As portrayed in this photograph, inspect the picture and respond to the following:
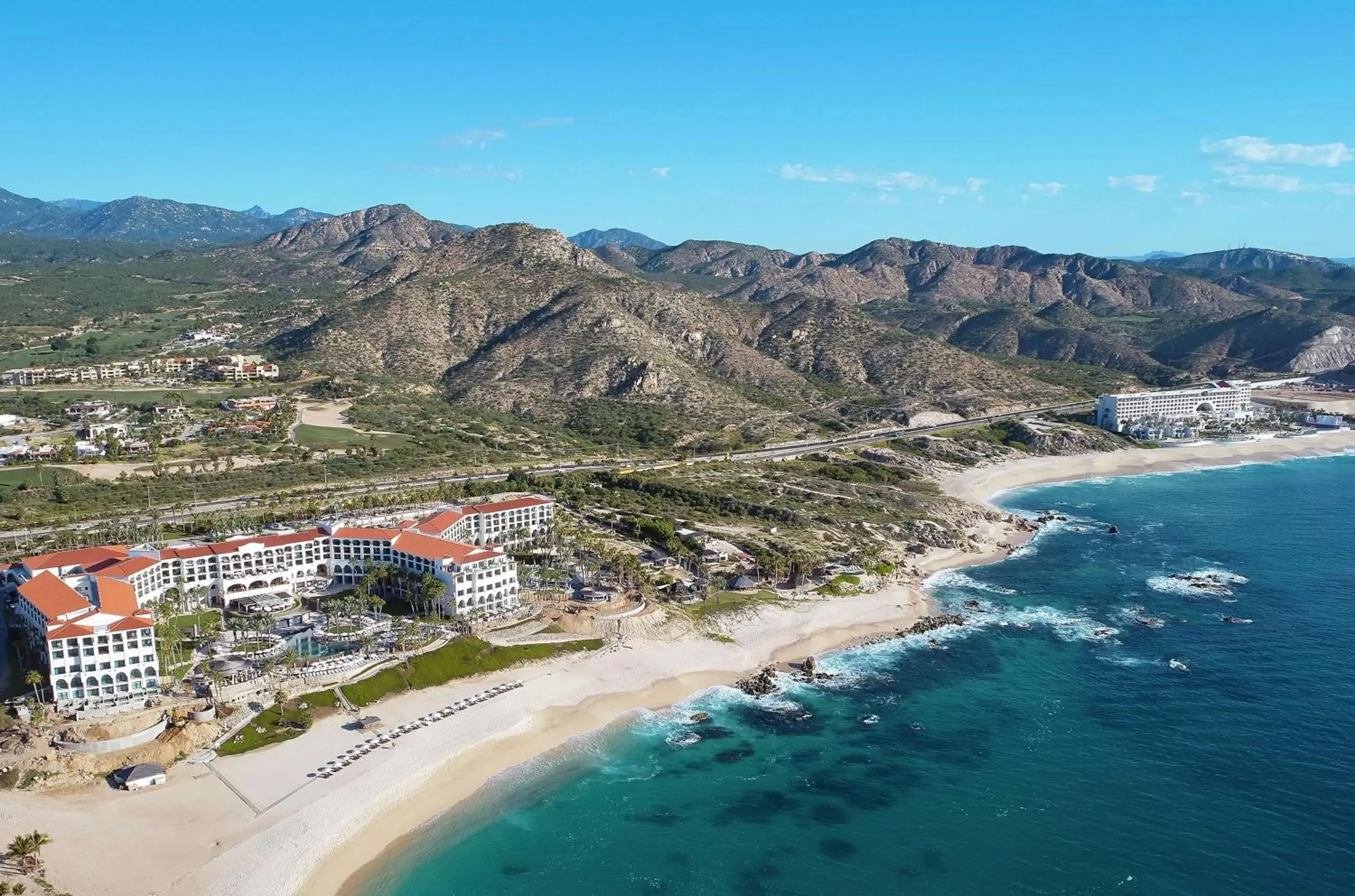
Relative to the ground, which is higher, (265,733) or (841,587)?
(841,587)

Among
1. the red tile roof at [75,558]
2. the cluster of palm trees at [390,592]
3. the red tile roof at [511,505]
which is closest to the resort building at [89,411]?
the red tile roof at [75,558]

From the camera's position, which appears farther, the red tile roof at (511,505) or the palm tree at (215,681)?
the red tile roof at (511,505)

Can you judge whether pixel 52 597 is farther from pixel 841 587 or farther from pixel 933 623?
pixel 933 623

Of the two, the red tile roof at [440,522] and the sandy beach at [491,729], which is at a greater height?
the red tile roof at [440,522]

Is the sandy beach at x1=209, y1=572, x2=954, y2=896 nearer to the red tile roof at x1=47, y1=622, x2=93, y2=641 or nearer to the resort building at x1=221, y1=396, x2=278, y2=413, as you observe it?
the red tile roof at x1=47, y1=622, x2=93, y2=641

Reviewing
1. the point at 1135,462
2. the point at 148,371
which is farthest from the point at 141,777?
the point at 148,371

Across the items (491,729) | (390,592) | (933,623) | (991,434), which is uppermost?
(991,434)

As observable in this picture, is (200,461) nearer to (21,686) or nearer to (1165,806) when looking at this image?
(21,686)

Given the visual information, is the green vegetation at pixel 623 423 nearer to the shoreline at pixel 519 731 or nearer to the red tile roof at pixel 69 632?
the shoreline at pixel 519 731
